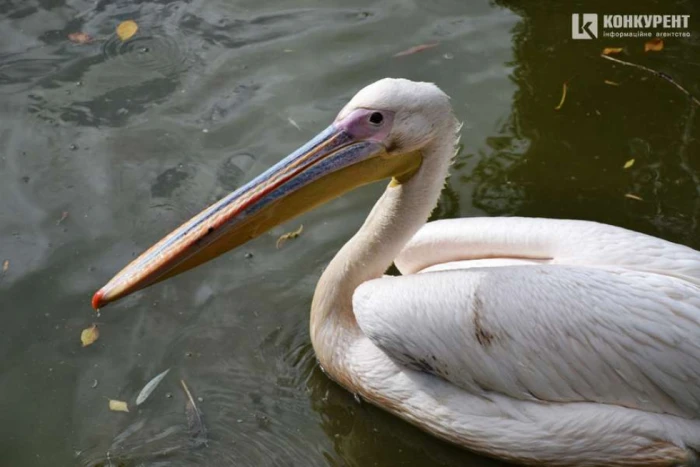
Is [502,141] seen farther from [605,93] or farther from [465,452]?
[465,452]

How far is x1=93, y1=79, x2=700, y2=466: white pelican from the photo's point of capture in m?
2.91

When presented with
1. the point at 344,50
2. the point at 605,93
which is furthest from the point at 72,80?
the point at 605,93

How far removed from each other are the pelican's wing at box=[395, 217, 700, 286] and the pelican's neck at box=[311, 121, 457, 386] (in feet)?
0.58

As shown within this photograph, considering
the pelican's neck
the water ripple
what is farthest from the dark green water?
the pelican's neck

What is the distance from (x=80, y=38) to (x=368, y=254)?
2.69 m

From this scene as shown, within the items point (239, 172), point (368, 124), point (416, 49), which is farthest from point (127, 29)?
point (368, 124)

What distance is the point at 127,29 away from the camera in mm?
5219

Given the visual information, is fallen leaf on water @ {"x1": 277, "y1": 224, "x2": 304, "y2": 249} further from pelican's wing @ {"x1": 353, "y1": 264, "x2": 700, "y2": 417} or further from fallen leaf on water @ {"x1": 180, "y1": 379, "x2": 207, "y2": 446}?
pelican's wing @ {"x1": 353, "y1": 264, "x2": 700, "y2": 417}

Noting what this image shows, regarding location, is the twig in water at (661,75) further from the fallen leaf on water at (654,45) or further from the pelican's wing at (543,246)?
the pelican's wing at (543,246)

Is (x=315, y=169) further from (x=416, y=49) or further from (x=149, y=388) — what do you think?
(x=416, y=49)

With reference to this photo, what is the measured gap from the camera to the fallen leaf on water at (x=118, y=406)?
11.4 feet

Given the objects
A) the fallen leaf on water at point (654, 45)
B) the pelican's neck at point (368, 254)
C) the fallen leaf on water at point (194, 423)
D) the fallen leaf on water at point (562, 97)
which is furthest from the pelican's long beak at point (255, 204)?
the fallen leaf on water at point (654, 45)

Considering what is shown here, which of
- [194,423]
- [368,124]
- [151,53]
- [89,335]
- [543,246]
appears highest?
[368,124]

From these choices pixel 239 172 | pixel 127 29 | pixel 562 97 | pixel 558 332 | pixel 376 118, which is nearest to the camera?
pixel 558 332
